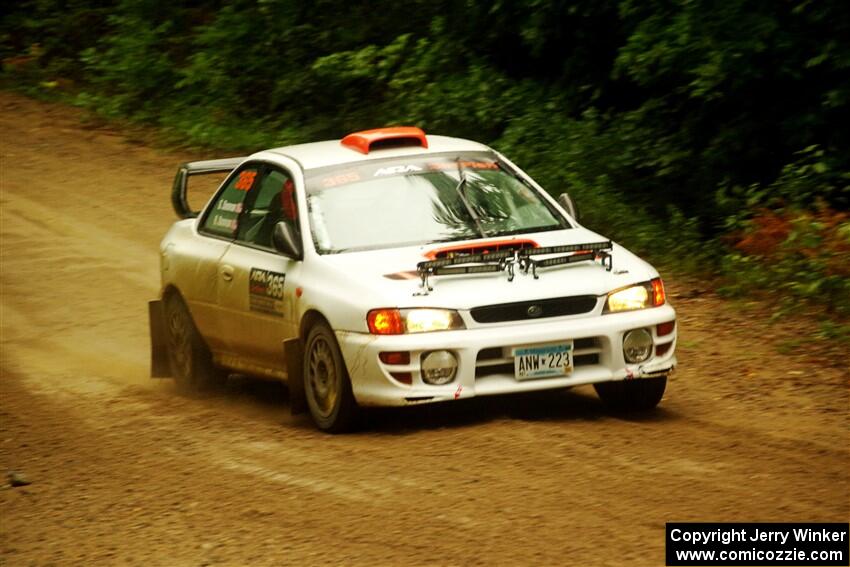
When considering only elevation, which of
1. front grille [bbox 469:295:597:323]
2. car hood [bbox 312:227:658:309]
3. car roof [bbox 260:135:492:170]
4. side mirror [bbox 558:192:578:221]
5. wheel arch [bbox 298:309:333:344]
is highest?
car roof [bbox 260:135:492:170]

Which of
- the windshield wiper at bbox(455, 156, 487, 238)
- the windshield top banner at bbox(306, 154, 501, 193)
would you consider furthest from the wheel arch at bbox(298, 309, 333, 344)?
the windshield wiper at bbox(455, 156, 487, 238)

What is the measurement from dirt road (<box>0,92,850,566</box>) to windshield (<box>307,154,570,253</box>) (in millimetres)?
1046

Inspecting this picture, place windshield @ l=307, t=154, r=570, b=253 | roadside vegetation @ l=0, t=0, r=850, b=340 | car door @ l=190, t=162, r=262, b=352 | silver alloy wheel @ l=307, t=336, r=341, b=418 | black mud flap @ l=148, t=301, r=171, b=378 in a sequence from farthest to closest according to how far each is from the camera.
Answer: roadside vegetation @ l=0, t=0, r=850, b=340, black mud flap @ l=148, t=301, r=171, b=378, car door @ l=190, t=162, r=262, b=352, windshield @ l=307, t=154, r=570, b=253, silver alloy wheel @ l=307, t=336, r=341, b=418

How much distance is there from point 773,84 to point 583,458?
7.66 m

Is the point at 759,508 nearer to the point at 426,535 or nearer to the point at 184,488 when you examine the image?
the point at 426,535

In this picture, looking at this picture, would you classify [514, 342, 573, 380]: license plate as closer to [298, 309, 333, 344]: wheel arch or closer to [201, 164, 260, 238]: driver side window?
[298, 309, 333, 344]: wheel arch

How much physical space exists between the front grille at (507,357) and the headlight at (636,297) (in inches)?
8.6

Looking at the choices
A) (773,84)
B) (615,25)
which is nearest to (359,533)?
(773,84)

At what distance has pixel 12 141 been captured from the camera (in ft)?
73.0

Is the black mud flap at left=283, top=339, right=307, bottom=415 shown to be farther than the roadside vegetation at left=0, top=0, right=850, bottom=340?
No

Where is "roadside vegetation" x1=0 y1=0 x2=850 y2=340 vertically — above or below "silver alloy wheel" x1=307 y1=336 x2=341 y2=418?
above

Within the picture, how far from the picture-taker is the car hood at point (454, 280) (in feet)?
26.6

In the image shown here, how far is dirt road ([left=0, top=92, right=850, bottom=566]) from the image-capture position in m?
6.22

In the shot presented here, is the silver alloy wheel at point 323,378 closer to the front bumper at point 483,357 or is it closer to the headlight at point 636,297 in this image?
the front bumper at point 483,357
